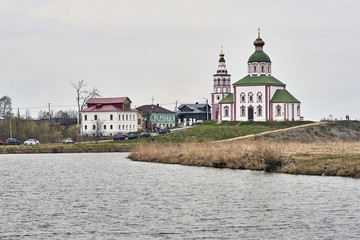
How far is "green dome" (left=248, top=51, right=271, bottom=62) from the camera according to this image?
122562 millimetres

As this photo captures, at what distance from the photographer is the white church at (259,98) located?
118562 millimetres

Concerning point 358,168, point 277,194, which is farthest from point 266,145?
point 277,194

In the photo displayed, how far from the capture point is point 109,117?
407 feet

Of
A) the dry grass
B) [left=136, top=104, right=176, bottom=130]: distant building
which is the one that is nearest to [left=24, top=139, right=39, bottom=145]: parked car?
[left=136, top=104, right=176, bottom=130]: distant building

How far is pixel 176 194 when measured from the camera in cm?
3747

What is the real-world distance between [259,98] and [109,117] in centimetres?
2881

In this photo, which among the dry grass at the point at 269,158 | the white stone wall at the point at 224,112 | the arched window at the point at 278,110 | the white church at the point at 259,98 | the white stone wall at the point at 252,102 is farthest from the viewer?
the white stone wall at the point at 224,112

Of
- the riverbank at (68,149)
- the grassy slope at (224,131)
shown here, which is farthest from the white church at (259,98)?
the riverbank at (68,149)

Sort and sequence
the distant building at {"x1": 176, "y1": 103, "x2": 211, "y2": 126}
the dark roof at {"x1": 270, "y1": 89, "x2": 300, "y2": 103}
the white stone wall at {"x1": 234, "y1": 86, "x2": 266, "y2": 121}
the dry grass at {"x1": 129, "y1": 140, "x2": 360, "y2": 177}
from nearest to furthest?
1. the dry grass at {"x1": 129, "y1": 140, "x2": 360, "y2": 177}
2. the dark roof at {"x1": 270, "y1": 89, "x2": 300, "y2": 103}
3. the white stone wall at {"x1": 234, "y1": 86, "x2": 266, "y2": 121}
4. the distant building at {"x1": 176, "y1": 103, "x2": 211, "y2": 126}

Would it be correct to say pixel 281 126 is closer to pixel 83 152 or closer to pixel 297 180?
pixel 83 152

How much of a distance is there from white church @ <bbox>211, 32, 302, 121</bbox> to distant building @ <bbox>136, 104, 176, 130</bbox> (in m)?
25.8

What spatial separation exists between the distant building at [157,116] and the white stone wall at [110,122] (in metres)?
14.3

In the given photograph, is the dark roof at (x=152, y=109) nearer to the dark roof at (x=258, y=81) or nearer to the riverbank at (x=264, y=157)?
the dark roof at (x=258, y=81)

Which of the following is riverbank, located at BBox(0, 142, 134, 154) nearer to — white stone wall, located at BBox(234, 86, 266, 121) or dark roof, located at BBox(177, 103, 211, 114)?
white stone wall, located at BBox(234, 86, 266, 121)
